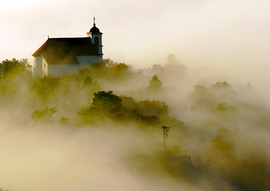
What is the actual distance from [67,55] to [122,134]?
84.8ft

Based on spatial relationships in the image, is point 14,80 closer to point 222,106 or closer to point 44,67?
point 44,67

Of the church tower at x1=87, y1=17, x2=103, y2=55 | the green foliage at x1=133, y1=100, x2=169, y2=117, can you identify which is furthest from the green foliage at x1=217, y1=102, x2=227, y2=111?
the church tower at x1=87, y1=17, x2=103, y2=55

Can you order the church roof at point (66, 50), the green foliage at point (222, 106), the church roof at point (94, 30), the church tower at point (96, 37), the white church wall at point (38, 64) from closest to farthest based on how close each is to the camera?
the church roof at point (66, 50)
the white church wall at point (38, 64)
the church tower at point (96, 37)
the church roof at point (94, 30)
the green foliage at point (222, 106)

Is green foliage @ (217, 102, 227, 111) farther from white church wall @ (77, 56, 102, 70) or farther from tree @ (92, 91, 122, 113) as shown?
tree @ (92, 91, 122, 113)

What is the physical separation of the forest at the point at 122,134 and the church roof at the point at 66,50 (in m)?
3.01

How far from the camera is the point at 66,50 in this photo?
3605 inches

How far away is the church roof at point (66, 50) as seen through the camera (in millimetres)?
89938

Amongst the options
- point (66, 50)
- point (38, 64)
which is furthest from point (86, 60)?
point (38, 64)

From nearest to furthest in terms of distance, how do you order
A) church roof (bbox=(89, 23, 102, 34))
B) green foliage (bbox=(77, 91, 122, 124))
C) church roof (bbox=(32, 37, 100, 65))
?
green foliage (bbox=(77, 91, 122, 124))
church roof (bbox=(32, 37, 100, 65))
church roof (bbox=(89, 23, 102, 34))

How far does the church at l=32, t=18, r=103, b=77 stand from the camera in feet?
294

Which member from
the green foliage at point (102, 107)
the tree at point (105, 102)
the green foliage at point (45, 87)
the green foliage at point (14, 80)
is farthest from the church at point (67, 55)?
the tree at point (105, 102)

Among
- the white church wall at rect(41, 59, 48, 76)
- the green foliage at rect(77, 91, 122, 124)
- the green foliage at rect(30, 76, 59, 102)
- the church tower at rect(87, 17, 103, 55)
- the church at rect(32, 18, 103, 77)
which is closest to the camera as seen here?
the green foliage at rect(77, 91, 122, 124)

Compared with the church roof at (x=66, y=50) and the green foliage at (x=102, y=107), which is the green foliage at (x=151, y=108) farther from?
the church roof at (x=66, y=50)

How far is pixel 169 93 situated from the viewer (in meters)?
110
